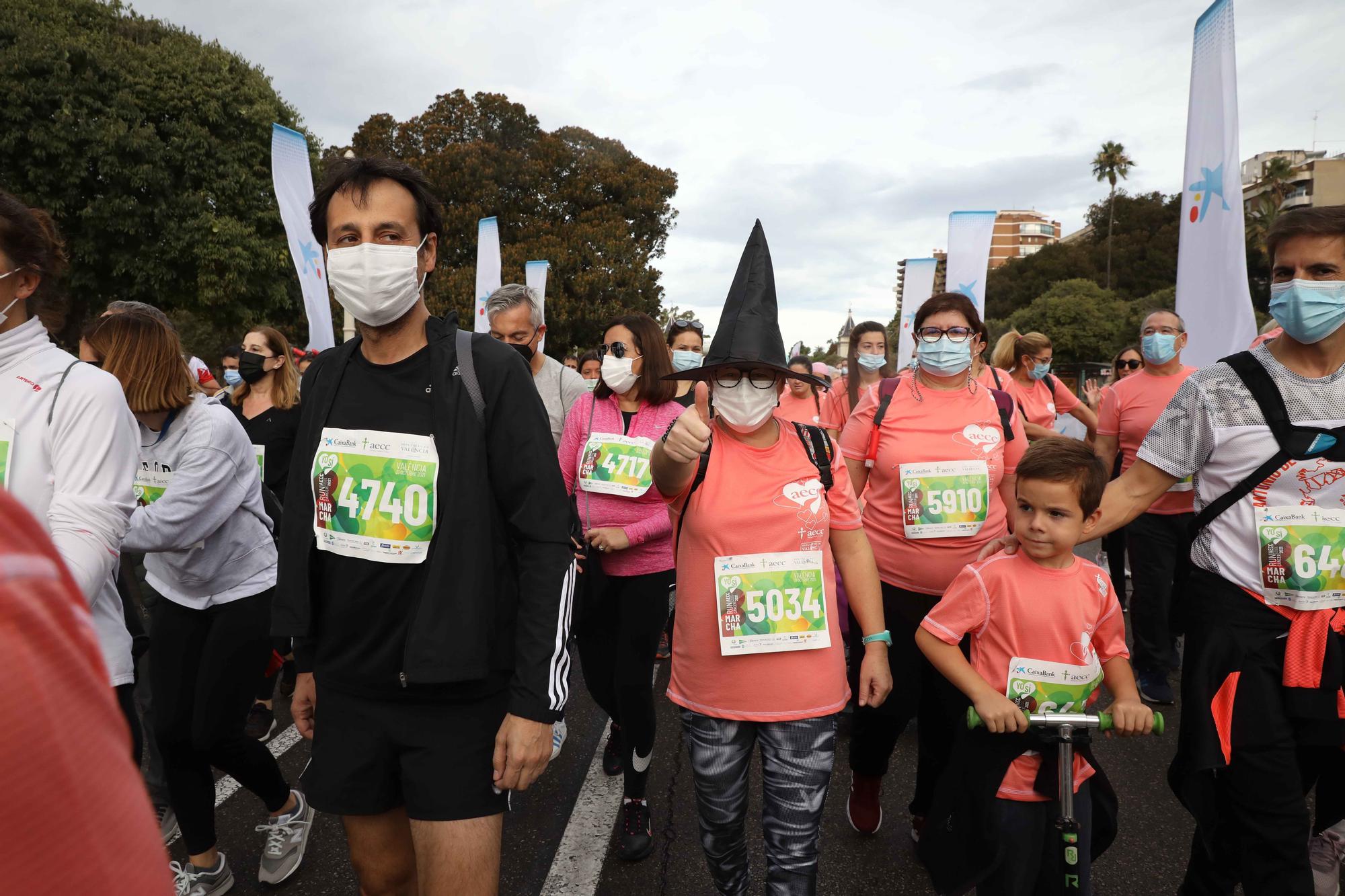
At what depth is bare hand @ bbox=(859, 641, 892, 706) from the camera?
2615mm

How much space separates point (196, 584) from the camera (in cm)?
304

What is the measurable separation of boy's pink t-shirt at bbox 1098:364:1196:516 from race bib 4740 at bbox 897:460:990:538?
2.30 metres

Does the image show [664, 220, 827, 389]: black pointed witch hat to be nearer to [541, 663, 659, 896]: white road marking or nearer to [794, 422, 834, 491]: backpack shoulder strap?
[794, 422, 834, 491]: backpack shoulder strap

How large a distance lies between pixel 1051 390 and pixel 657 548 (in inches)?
206

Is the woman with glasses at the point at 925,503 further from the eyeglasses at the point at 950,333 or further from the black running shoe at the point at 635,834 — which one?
the black running shoe at the point at 635,834

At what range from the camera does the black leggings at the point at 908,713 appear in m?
3.29

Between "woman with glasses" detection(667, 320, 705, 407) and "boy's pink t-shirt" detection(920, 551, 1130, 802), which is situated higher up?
"woman with glasses" detection(667, 320, 705, 407)


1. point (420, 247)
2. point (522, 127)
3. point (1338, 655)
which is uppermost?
point (522, 127)

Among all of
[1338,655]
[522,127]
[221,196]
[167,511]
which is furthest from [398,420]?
[522,127]

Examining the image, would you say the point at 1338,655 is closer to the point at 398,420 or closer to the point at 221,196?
the point at 398,420

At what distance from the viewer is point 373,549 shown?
6.64ft

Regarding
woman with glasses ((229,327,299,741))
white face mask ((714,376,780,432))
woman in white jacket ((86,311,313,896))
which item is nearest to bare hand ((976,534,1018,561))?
white face mask ((714,376,780,432))

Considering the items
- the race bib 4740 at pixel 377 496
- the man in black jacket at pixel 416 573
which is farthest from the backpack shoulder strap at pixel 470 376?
the race bib 4740 at pixel 377 496

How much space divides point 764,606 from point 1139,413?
406 centimetres
